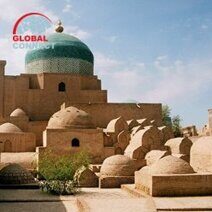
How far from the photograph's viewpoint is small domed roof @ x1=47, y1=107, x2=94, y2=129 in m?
22.9

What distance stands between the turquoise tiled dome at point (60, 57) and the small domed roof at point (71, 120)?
6.54m

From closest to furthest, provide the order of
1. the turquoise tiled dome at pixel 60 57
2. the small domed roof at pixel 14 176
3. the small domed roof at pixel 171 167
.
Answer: the small domed roof at pixel 171 167 → the small domed roof at pixel 14 176 → the turquoise tiled dome at pixel 60 57

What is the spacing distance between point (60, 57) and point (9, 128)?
799cm

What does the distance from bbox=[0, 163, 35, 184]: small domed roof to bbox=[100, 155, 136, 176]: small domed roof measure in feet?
11.7

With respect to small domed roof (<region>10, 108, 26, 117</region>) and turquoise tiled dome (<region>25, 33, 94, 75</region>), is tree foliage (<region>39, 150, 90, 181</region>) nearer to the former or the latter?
small domed roof (<region>10, 108, 26, 117</region>)

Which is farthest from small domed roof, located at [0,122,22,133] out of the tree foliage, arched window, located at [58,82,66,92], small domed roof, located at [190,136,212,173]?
small domed roof, located at [190,136,212,173]

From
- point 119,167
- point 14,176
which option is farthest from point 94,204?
point 119,167

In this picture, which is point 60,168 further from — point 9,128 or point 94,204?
point 9,128

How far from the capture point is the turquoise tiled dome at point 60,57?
29.3 m

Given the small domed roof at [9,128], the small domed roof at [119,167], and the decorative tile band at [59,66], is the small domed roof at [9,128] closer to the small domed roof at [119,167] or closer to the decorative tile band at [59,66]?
the decorative tile band at [59,66]

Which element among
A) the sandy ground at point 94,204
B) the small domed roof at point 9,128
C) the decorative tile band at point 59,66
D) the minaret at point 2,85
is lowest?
the sandy ground at point 94,204

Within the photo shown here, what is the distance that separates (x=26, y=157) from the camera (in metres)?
21.9

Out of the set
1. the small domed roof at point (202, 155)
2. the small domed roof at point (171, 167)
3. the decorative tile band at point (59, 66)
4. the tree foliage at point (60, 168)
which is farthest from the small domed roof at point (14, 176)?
the decorative tile band at point (59, 66)

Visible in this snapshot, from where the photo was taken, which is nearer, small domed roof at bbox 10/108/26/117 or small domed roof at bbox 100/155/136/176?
small domed roof at bbox 100/155/136/176
